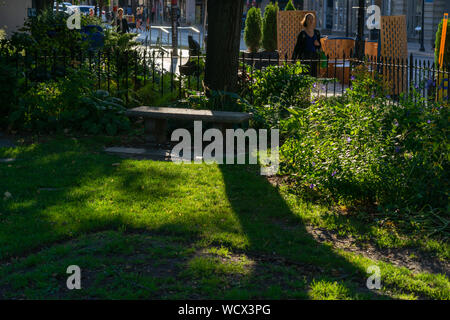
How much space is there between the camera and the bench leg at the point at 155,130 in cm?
973

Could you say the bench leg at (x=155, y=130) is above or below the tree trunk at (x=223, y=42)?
below

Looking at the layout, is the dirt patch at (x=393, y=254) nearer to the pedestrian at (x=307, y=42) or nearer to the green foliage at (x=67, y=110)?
the green foliage at (x=67, y=110)

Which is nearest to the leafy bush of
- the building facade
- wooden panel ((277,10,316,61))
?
wooden panel ((277,10,316,61))

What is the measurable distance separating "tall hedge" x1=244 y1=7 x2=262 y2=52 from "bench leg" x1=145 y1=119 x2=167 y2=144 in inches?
576

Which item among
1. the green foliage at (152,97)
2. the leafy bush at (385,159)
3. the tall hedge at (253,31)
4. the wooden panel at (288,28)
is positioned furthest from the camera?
the tall hedge at (253,31)

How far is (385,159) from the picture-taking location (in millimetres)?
6551

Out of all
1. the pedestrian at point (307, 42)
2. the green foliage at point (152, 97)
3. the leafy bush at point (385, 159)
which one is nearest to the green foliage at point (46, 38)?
the green foliage at point (152, 97)

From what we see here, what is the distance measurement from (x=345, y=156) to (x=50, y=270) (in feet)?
10.7

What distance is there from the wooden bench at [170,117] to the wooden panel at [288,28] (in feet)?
32.0

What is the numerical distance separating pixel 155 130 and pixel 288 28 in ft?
33.7

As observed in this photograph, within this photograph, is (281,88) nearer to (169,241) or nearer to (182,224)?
(182,224)

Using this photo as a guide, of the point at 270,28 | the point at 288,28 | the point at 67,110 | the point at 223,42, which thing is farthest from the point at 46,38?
the point at 270,28

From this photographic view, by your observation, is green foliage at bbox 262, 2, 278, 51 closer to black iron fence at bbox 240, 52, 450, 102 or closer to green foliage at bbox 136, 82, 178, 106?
black iron fence at bbox 240, 52, 450, 102

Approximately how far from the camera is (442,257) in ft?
18.0
